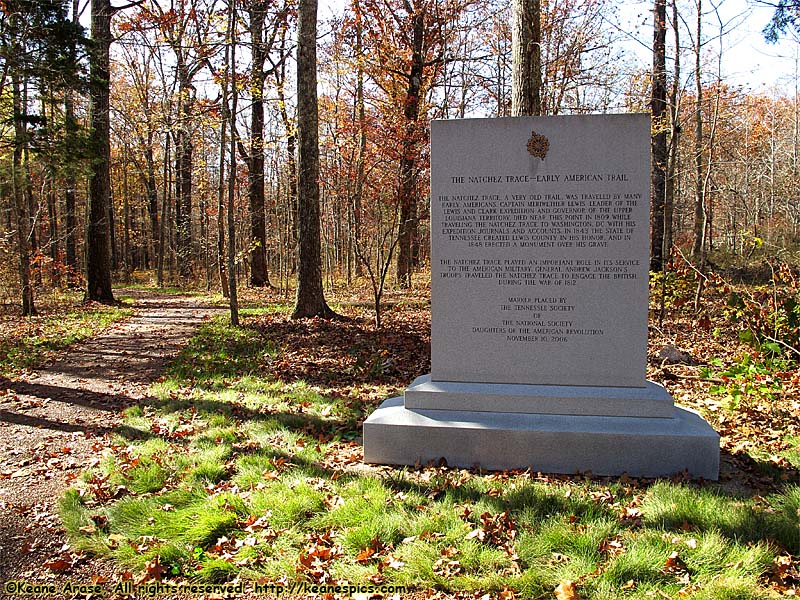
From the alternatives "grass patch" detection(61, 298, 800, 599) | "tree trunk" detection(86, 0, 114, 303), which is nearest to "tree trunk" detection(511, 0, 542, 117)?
"grass patch" detection(61, 298, 800, 599)

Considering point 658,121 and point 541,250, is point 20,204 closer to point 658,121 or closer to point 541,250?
point 541,250

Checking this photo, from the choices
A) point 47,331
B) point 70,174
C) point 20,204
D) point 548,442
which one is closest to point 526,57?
point 548,442

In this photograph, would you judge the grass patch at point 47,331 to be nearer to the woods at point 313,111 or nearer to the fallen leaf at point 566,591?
the woods at point 313,111

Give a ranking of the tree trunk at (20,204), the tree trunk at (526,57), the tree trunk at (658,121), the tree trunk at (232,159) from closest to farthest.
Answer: the tree trunk at (526,57) → the tree trunk at (232,159) → the tree trunk at (20,204) → the tree trunk at (658,121)

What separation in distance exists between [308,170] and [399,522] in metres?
9.23

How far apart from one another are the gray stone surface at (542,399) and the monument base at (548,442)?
0.06 m

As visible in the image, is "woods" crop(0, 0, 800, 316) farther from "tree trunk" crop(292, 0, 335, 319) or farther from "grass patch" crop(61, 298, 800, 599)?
"grass patch" crop(61, 298, 800, 599)

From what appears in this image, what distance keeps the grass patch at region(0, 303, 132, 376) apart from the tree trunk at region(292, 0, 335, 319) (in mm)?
4743

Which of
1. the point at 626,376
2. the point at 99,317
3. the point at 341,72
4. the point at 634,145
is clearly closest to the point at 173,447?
the point at 626,376

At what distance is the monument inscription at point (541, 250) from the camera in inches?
182

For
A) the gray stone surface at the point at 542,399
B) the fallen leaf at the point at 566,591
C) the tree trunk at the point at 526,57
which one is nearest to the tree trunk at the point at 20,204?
the tree trunk at the point at 526,57

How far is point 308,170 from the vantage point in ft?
38.0

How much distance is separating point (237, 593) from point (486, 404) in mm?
2505

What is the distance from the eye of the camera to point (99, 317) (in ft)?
46.4
